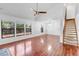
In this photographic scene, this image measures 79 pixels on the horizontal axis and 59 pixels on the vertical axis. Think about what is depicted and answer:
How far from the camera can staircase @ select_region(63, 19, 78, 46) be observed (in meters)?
2.29

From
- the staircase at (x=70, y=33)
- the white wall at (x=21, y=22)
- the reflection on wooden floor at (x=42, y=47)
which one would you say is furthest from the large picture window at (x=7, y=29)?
the staircase at (x=70, y=33)

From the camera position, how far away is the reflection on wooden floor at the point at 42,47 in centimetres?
227

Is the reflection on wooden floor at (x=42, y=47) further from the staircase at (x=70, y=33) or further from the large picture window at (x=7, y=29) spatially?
the large picture window at (x=7, y=29)

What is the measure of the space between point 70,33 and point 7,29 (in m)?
1.51

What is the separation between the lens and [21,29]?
7.95ft

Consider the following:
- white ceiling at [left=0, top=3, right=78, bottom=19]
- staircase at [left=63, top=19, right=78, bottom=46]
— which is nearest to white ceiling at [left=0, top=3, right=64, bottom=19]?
white ceiling at [left=0, top=3, right=78, bottom=19]

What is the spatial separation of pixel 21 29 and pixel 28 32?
190 millimetres

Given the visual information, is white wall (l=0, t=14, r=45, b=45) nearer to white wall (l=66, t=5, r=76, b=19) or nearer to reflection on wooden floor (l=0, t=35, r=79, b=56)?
reflection on wooden floor (l=0, t=35, r=79, b=56)

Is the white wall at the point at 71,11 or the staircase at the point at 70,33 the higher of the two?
the white wall at the point at 71,11

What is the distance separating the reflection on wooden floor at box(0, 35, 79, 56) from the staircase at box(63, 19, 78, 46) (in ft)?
0.39

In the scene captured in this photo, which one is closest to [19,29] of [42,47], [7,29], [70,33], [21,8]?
[7,29]

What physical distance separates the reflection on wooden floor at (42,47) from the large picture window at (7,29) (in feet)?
0.74

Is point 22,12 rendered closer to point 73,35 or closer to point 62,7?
point 62,7

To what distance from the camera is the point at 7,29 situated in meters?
2.28
